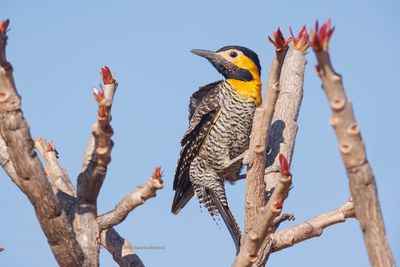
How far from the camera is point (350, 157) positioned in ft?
9.36

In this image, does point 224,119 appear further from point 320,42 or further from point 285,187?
point 320,42

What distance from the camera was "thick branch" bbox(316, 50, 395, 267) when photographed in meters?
2.68

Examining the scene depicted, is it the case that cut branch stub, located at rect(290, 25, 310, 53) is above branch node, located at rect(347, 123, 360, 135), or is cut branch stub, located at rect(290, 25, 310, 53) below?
above

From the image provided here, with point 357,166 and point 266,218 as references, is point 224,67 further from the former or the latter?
point 357,166

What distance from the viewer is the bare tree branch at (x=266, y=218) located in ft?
11.0

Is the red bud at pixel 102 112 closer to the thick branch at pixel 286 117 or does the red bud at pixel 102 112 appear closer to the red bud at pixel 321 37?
the red bud at pixel 321 37

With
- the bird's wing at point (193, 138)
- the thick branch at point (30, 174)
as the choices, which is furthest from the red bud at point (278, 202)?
the bird's wing at point (193, 138)

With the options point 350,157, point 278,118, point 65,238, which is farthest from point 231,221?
point 350,157

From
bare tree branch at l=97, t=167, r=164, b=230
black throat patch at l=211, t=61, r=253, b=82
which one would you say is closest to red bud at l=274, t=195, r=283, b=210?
bare tree branch at l=97, t=167, r=164, b=230

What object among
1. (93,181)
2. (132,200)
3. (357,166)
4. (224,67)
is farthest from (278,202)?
(224,67)

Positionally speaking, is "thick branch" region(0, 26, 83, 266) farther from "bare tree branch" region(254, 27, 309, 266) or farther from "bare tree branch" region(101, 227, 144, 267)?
"bare tree branch" region(254, 27, 309, 266)

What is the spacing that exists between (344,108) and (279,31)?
153 centimetres

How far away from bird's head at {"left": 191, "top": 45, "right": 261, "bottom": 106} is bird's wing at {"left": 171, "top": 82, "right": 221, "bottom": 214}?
0.21 m

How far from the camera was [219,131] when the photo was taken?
286 inches
